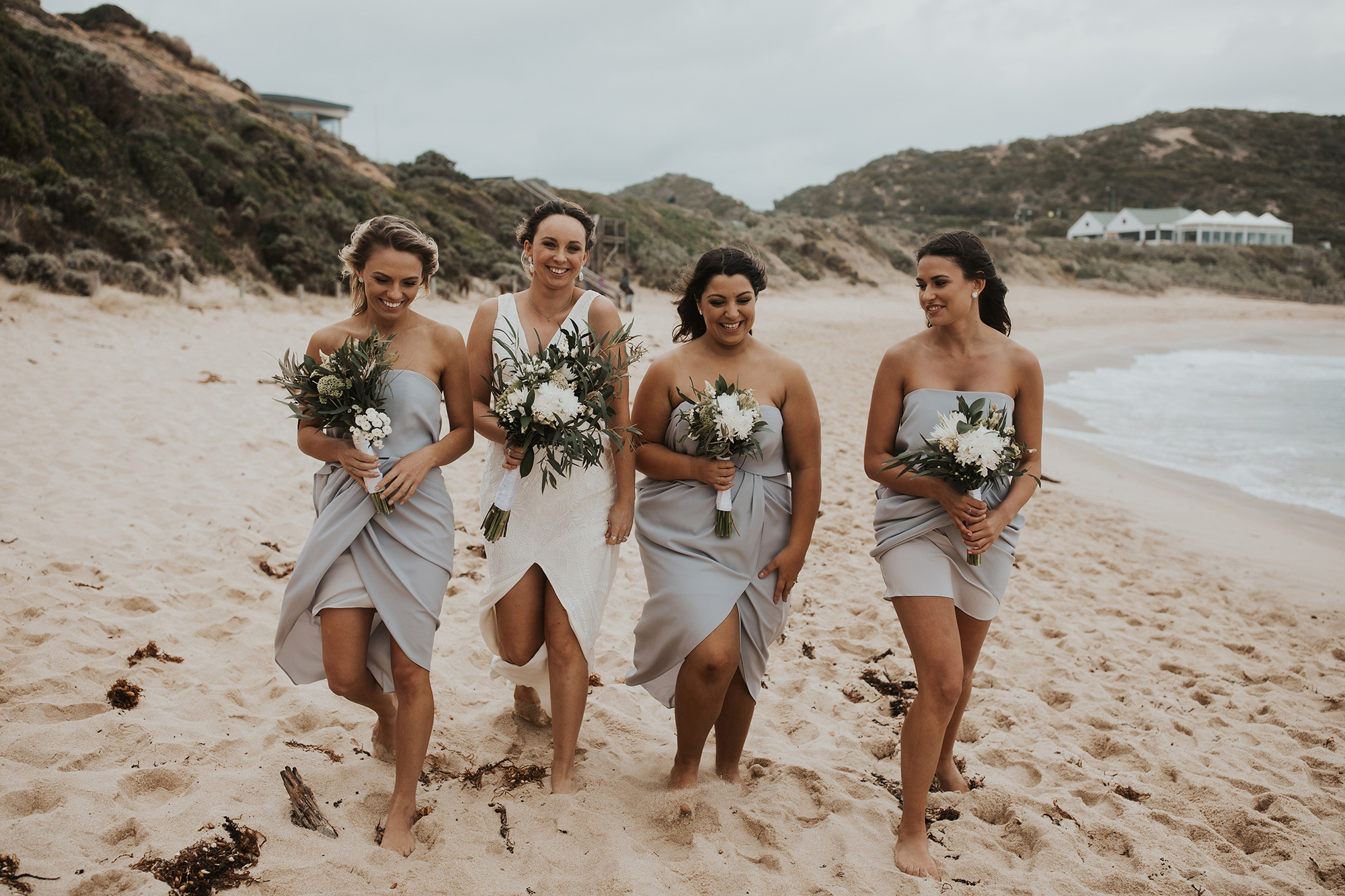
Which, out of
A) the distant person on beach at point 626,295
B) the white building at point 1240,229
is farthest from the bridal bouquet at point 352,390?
the white building at point 1240,229

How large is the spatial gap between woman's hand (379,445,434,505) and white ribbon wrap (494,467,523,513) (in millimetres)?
324

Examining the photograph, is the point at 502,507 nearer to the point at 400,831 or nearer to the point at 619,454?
the point at 619,454

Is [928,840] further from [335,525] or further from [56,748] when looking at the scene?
[56,748]

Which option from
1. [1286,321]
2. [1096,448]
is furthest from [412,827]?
[1286,321]

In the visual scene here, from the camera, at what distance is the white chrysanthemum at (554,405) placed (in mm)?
3062

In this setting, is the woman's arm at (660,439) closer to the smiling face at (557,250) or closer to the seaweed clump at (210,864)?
the smiling face at (557,250)

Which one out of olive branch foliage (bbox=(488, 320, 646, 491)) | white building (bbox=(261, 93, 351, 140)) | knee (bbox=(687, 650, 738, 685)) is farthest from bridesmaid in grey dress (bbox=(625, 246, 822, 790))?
white building (bbox=(261, 93, 351, 140))

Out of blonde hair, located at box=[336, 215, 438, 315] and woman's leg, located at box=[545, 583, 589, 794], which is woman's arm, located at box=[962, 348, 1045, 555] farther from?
blonde hair, located at box=[336, 215, 438, 315]

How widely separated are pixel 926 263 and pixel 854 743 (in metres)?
2.39

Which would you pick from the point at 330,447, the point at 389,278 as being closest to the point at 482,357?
the point at 389,278

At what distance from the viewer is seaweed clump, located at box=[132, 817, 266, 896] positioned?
262 centimetres

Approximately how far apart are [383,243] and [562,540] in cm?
144

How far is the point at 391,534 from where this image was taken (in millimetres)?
3119

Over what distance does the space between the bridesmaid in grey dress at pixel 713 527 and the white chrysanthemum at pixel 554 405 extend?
0.45 m
